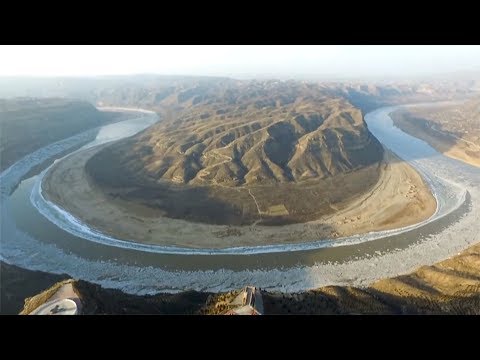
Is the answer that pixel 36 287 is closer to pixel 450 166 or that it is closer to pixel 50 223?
pixel 50 223

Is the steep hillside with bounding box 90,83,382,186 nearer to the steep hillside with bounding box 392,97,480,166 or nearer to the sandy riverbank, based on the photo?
the sandy riverbank

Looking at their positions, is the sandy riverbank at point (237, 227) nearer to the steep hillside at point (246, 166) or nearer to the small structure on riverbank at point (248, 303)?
the steep hillside at point (246, 166)

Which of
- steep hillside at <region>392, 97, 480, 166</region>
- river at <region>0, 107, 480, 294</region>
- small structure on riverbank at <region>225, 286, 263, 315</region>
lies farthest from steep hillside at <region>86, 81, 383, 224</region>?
small structure on riverbank at <region>225, 286, 263, 315</region>

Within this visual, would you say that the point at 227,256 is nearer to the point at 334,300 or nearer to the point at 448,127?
the point at 334,300

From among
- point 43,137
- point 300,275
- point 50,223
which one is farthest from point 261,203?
point 43,137

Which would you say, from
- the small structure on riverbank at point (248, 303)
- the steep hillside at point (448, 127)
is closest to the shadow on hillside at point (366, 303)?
the small structure on riverbank at point (248, 303)

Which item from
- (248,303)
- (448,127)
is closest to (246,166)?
(248,303)
